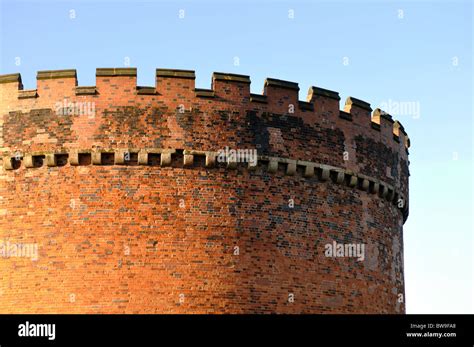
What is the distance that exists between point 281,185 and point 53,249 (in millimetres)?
5645

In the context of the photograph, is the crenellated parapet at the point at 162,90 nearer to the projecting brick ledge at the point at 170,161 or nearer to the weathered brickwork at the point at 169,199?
the weathered brickwork at the point at 169,199

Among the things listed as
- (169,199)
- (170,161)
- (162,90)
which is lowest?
(169,199)

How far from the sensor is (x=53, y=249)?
23391 mm

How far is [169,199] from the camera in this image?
2352 centimetres

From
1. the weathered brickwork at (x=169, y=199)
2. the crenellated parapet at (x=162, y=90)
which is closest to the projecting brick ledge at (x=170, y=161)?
the weathered brickwork at (x=169, y=199)

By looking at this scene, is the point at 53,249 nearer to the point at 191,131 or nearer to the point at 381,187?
the point at 191,131

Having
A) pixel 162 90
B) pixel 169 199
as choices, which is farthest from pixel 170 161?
pixel 162 90

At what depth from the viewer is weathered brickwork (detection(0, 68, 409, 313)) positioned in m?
23.1

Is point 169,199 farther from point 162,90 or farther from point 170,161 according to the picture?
point 162,90

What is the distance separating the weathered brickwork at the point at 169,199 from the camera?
23141 millimetres

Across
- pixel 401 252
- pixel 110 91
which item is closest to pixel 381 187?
pixel 401 252

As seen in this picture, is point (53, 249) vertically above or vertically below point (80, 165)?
below
